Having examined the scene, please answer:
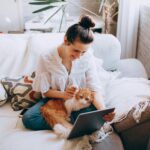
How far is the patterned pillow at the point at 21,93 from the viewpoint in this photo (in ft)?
5.66

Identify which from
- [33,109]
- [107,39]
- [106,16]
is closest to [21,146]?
[33,109]

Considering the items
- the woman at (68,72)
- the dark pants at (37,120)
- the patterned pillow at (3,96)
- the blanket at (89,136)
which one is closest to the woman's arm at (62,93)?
the woman at (68,72)

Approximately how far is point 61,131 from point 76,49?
43cm

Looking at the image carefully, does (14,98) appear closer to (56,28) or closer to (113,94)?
(113,94)

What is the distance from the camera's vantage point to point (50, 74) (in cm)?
154

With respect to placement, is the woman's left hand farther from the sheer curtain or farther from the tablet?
the sheer curtain

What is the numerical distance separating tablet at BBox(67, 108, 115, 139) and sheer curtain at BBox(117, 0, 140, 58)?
1393 mm

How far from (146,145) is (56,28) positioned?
69.0 inches

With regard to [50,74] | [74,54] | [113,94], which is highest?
[74,54]

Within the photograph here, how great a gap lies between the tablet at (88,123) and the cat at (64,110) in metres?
0.08

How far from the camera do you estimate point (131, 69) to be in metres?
1.92

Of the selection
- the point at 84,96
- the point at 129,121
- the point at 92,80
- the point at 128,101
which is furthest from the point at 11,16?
the point at 129,121

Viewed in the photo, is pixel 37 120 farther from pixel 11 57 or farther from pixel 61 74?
pixel 11 57

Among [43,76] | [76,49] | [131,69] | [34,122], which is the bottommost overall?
[34,122]
